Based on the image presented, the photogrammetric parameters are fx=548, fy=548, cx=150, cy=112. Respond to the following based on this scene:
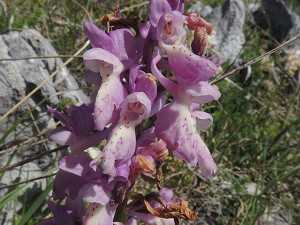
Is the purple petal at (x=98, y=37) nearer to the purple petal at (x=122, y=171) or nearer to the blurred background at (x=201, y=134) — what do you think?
the purple petal at (x=122, y=171)

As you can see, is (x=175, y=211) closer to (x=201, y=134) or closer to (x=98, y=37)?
(x=98, y=37)

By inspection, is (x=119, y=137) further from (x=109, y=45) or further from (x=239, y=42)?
(x=239, y=42)

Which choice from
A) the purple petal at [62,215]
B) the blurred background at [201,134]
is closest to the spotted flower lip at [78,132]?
the purple petal at [62,215]

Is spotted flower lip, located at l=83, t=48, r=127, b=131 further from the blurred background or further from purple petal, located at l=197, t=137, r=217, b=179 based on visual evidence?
the blurred background

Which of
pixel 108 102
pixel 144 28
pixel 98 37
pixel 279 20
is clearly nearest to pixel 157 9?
pixel 144 28

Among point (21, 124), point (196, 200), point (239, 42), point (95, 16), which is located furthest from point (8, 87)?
point (239, 42)
